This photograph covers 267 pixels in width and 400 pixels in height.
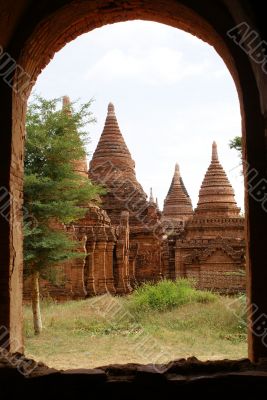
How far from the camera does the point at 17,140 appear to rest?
16.8 feet

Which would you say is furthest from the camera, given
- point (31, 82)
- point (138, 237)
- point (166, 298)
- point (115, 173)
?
point (115, 173)

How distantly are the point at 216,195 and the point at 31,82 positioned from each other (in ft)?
70.9

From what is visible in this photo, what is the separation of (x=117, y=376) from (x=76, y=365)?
534 centimetres

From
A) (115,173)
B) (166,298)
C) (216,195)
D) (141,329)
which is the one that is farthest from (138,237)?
(141,329)

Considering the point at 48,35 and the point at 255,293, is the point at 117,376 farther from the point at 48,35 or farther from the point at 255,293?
the point at 48,35

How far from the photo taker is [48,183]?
39.2 ft

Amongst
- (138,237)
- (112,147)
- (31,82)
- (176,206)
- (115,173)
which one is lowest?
(138,237)

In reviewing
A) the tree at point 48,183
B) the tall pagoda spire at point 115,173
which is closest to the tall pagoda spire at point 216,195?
the tall pagoda spire at point 115,173

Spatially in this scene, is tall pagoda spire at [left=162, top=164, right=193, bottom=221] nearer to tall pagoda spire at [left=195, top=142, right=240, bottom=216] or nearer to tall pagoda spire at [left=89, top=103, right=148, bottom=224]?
tall pagoda spire at [left=195, top=142, right=240, bottom=216]

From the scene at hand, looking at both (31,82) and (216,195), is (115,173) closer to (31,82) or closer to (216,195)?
(216,195)

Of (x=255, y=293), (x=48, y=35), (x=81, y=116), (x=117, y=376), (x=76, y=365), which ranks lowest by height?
(x=76, y=365)

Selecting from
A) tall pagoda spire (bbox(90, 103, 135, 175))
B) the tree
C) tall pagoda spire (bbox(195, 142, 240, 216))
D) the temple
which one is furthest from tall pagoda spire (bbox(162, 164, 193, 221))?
the tree

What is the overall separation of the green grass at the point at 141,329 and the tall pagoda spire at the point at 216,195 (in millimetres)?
10702

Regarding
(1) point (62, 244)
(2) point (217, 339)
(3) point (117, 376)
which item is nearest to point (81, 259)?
(1) point (62, 244)
